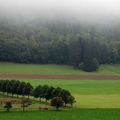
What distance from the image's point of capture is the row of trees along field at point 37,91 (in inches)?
3297

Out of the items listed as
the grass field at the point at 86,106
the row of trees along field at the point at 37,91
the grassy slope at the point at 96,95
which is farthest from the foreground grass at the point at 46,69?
the row of trees along field at the point at 37,91

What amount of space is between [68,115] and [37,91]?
998 inches

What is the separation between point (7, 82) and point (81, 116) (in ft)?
133

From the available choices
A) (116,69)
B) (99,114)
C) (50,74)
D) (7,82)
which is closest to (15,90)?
(7,82)

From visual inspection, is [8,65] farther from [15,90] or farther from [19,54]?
[15,90]

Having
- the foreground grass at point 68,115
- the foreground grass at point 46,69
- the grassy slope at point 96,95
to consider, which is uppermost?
the foreground grass at point 46,69

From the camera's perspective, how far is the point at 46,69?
177 meters

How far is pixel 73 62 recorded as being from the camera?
19725 cm

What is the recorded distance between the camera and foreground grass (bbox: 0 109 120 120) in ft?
208

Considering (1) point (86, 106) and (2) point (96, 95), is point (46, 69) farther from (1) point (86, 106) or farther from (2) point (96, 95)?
(1) point (86, 106)

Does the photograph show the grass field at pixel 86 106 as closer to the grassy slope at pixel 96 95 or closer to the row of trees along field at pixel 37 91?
the grassy slope at pixel 96 95

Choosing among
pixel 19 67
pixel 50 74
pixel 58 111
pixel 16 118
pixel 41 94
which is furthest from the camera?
pixel 19 67

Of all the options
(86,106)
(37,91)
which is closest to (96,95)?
(37,91)

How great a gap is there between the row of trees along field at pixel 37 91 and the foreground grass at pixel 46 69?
61585 millimetres
